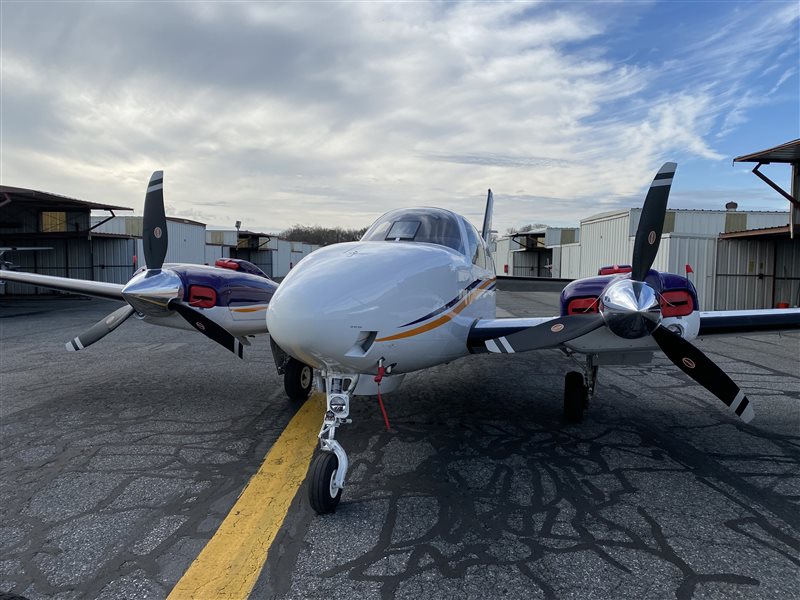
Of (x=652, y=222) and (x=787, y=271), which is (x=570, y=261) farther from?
(x=652, y=222)

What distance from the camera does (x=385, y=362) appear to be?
12.2ft

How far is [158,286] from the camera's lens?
5.95 meters

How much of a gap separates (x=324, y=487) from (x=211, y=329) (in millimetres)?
3016

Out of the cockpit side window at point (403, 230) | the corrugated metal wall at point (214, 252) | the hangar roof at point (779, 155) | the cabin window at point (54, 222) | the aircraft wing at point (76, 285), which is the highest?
the hangar roof at point (779, 155)

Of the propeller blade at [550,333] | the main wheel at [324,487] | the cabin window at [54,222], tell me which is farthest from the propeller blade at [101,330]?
the cabin window at [54,222]

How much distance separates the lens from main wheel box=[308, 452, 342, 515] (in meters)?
3.35

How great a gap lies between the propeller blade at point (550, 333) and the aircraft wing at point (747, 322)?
4.94ft

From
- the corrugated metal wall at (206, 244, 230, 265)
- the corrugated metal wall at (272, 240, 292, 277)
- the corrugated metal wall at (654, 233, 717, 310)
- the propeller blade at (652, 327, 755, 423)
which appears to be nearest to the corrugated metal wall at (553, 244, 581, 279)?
the corrugated metal wall at (654, 233, 717, 310)

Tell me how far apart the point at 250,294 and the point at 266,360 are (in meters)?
2.96

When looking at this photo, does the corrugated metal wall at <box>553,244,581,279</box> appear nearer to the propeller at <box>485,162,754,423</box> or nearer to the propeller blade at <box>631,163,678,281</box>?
the propeller at <box>485,162,754,423</box>

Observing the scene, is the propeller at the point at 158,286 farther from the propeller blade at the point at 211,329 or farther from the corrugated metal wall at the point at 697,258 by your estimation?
the corrugated metal wall at the point at 697,258

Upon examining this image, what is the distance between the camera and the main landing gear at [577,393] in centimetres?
536

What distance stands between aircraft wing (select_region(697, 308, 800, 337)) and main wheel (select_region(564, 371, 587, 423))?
1.27 metres

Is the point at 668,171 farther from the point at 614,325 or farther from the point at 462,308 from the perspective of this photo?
the point at 462,308
